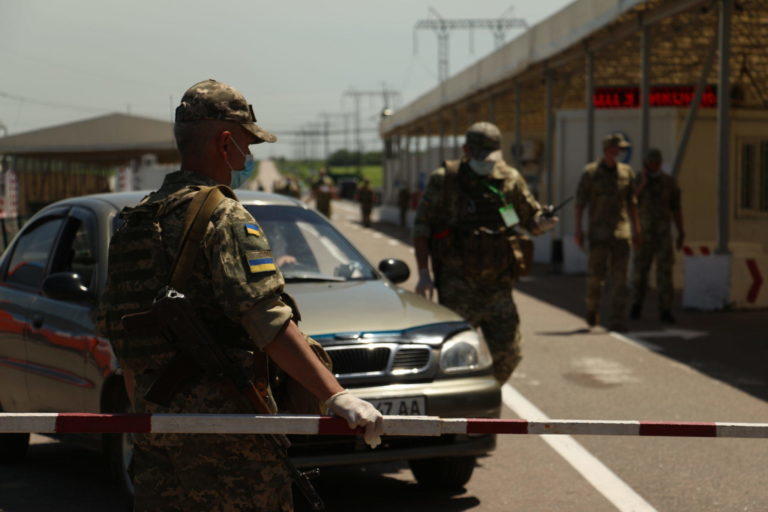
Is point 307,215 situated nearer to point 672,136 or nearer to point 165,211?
point 165,211

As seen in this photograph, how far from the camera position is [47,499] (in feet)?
20.8

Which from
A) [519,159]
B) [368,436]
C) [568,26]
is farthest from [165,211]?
[519,159]

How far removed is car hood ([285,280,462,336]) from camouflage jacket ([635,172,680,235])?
8375 mm

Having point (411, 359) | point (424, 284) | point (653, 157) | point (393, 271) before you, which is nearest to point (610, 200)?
point (653, 157)

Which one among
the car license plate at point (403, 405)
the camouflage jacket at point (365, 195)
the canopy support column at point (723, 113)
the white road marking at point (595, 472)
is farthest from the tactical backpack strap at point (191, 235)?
the camouflage jacket at point (365, 195)

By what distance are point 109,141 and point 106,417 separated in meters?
57.7

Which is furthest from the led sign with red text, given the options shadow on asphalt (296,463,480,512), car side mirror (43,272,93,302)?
car side mirror (43,272,93,302)

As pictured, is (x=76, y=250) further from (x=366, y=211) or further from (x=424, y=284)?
(x=366, y=211)

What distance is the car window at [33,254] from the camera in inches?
274

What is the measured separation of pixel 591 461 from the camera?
716 centimetres

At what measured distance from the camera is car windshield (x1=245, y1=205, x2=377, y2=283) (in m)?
7.07

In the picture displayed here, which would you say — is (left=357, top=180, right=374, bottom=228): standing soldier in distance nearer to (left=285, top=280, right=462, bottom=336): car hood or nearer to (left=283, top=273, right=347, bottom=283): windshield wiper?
(left=283, top=273, right=347, bottom=283): windshield wiper

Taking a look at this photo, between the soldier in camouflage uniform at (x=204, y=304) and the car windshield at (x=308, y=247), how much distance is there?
11.3 ft

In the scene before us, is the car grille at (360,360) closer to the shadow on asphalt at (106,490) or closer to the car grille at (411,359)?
the car grille at (411,359)
